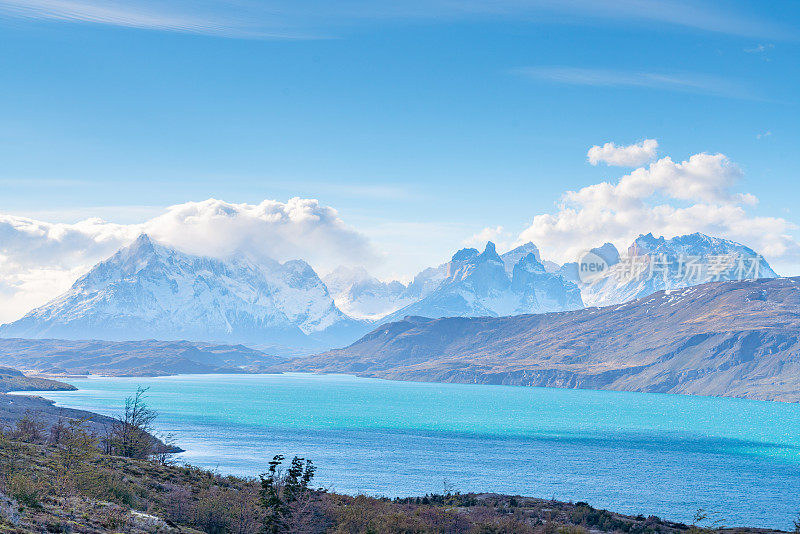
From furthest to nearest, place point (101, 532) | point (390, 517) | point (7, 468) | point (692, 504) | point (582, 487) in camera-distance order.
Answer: point (582, 487) → point (692, 504) → point (390, 517) → point (7, 468) → point (101, 532)

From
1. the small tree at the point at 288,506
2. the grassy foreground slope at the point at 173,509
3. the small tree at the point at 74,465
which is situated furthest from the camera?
the small tree at the point at 74,465

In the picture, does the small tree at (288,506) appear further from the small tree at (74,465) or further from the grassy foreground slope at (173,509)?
the small tree at (74,465)

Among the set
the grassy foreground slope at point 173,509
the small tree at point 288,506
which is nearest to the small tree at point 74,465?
the grassy foreground slope at point 173,509

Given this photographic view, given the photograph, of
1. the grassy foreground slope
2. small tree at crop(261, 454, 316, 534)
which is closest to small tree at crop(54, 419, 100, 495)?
the grassy foreground slope

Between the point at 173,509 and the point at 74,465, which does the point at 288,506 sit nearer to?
the point at 173,509

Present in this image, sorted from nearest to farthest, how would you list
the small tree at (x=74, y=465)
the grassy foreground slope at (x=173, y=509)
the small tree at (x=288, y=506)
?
1. the grassy foreground slope at (x=173, y=509)
2. the small tree at (x=288, y=506)
3. the small tree at (x=74, y=465)

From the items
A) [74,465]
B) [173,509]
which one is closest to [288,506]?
[173,509]

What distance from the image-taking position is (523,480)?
172250 mm

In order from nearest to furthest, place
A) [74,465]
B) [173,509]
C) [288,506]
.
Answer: [288,506]
[173,509]
[74,465]

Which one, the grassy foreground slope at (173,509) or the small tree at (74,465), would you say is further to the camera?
the small tree at (74,465)

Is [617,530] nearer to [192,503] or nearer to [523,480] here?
[192,503]

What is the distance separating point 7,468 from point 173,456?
122 meters

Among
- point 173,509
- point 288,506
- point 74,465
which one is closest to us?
point 288,506

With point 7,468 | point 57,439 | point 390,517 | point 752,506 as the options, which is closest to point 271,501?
point 390,517
